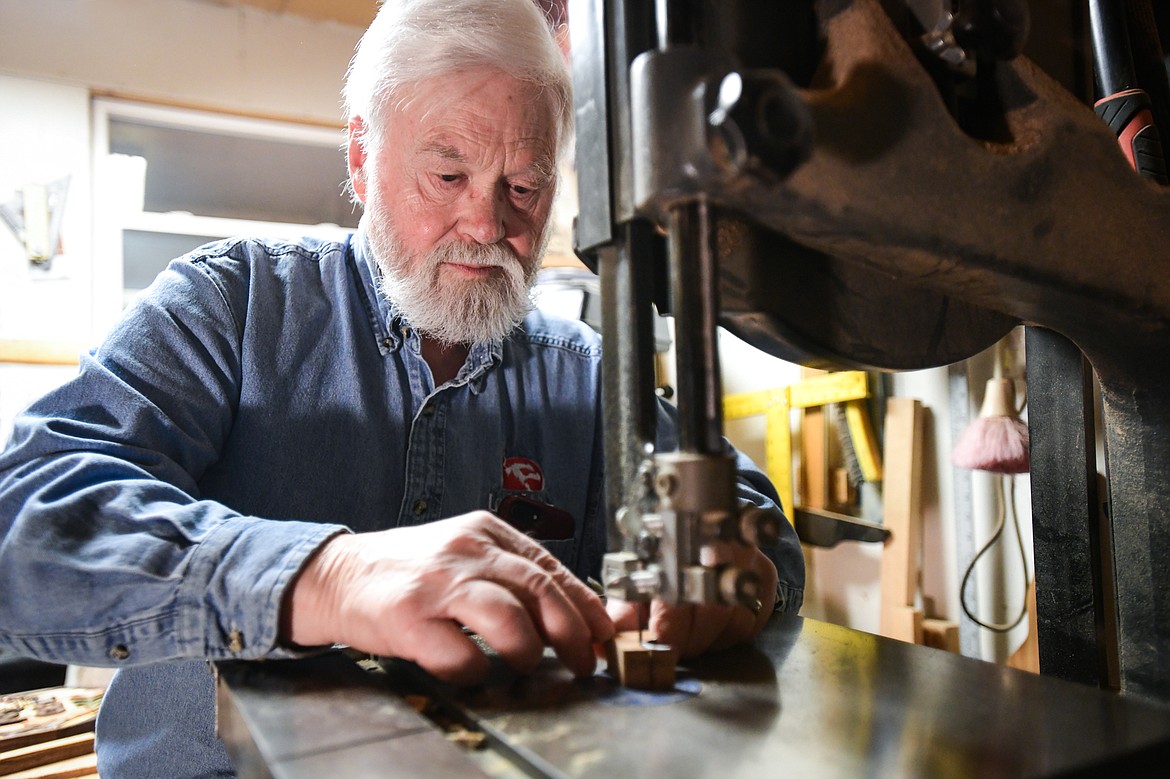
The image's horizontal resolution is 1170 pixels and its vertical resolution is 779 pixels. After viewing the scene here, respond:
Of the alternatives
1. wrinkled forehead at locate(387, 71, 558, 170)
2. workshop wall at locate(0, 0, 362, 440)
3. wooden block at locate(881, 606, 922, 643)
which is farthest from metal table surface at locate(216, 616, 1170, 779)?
workshop wall at locate(0, 0, 362, 440)

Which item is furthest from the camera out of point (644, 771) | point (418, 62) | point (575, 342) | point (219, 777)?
point (575, 342)

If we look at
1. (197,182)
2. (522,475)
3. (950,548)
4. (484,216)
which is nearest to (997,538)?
(950,548)

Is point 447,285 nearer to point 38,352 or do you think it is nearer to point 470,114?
point 470,114

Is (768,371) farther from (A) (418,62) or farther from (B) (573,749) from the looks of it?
(B) (573,749)

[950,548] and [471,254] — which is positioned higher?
[471,254]

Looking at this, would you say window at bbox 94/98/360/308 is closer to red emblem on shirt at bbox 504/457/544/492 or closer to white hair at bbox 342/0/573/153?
white hair at bbox 342/0/573/153

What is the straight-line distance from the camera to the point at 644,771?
0.50 meters

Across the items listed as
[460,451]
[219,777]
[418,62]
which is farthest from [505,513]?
[418,62]

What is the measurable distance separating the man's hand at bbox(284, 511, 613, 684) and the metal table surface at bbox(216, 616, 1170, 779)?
29 mm

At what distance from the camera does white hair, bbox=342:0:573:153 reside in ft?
4.29

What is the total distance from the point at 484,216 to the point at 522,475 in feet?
1.47

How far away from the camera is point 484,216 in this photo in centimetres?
134

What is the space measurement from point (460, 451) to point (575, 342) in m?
0.37

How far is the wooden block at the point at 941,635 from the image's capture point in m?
1.91
